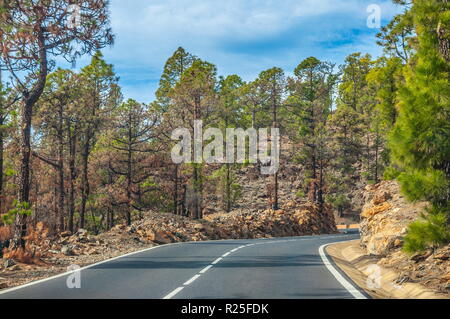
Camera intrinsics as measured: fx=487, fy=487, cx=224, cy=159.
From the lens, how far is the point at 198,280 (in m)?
11.4

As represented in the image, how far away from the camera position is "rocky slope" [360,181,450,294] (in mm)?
10898

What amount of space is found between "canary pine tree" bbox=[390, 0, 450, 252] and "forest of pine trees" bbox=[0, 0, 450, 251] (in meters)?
0.03

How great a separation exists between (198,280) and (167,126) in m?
30.6

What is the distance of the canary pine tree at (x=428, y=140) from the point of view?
10016 mm

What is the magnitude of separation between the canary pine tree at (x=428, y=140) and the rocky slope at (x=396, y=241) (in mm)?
826

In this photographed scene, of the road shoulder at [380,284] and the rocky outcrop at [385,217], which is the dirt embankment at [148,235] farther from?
the rocky outcrop at [385,217]

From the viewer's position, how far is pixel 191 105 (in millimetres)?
41156

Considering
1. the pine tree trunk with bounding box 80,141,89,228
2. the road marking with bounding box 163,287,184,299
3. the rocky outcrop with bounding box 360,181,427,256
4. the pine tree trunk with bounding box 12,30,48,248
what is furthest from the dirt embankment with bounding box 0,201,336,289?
the rocky outcrop with bounding box 360,181,427,256

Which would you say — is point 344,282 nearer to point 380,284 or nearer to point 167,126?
point 380,284

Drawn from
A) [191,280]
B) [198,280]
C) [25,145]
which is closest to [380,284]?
[198,280]

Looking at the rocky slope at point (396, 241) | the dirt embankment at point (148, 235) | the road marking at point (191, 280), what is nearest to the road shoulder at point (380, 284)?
the rocky slope at point (396, 241)

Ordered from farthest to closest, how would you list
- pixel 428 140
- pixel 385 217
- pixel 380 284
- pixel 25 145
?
pixel 385 217, pixel 25 145, pixel 380 284, pixel 428 140

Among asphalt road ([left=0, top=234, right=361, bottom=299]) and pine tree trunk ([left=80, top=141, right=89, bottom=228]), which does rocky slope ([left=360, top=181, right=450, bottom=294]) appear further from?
pine tree trunk ([left=80, top=141, right=89, bottom=228])
